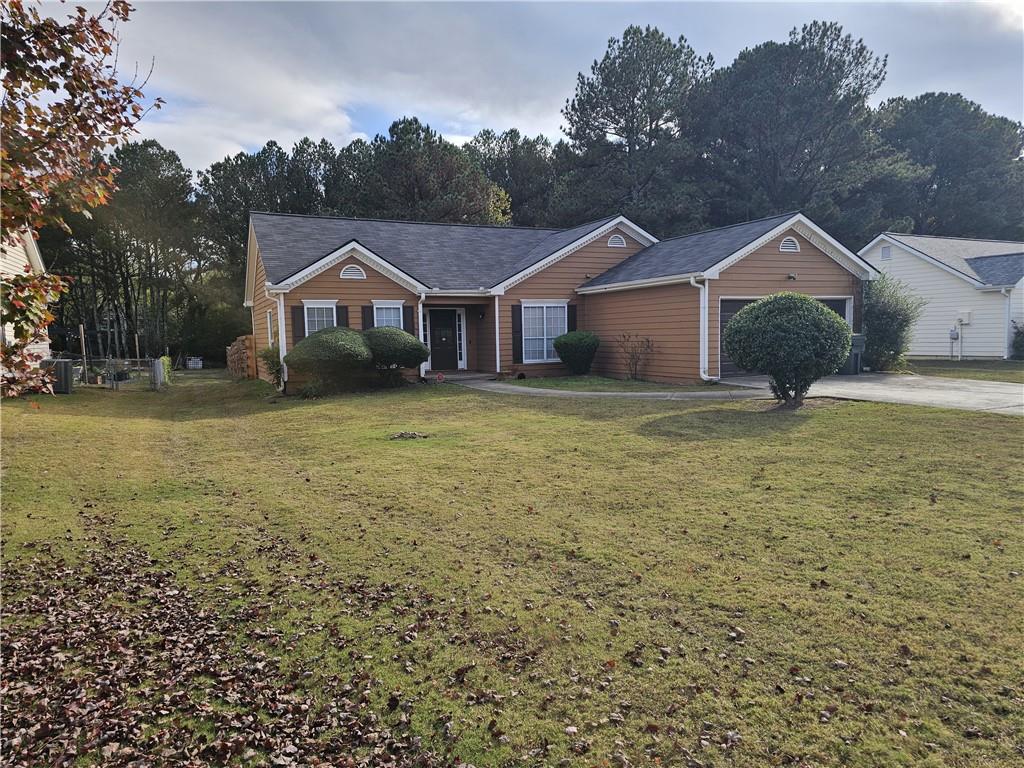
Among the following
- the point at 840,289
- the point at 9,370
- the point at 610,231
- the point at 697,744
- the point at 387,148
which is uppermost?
the point at 387,148

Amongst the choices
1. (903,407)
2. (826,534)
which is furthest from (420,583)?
(903,407)

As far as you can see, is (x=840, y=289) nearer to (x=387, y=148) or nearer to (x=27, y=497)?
(x=27, y=497)

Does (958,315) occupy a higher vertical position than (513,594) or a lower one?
higher

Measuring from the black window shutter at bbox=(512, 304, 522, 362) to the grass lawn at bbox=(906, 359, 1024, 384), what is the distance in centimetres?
1179

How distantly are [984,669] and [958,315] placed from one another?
26.3 m

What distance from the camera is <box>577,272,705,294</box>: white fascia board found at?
56.3 feet

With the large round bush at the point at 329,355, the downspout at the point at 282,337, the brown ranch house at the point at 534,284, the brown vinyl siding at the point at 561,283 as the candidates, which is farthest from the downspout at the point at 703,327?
the downspout at the point at 282,337

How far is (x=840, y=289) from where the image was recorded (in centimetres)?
1919

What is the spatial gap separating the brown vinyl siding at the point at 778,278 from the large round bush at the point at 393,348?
7801 millimetres

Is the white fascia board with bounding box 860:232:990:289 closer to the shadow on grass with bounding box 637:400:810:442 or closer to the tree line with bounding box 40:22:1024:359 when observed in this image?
the tree line with bounding box 40:22:1024:359

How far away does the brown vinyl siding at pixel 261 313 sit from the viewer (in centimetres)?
1905

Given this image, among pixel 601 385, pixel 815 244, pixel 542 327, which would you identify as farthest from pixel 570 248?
pixel 815 244

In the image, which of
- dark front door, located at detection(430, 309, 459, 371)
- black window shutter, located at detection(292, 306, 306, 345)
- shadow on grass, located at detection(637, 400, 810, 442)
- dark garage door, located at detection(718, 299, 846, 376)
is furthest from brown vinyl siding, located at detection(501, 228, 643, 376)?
shadow on grass, located at detection(637, 400, 810, 442)

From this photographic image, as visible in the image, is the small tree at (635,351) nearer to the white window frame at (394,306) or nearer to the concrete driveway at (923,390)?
the concrete driveway at (923,390)
